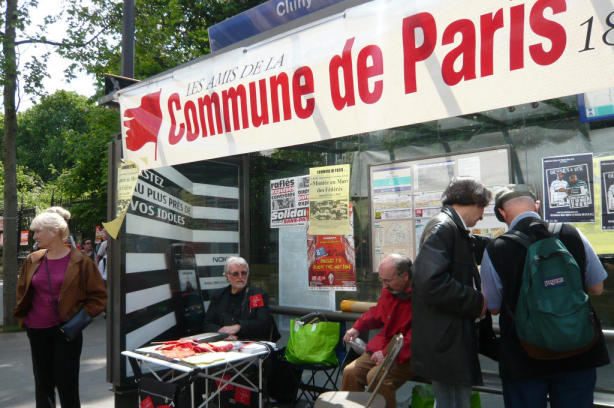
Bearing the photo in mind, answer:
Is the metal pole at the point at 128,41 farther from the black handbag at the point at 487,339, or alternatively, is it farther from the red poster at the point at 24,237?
the red poster at the point at 24,237

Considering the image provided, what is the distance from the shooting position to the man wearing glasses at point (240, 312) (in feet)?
14.7

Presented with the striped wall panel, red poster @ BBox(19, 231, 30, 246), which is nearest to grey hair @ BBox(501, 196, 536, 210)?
the striped wall panel

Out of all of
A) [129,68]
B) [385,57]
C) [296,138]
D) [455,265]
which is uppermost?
[129,68]

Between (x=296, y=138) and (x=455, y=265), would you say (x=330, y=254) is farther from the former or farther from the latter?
(x=455, y=265)

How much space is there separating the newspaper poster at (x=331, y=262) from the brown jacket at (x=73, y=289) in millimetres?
1793

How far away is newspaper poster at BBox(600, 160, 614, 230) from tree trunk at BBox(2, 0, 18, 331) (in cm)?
954

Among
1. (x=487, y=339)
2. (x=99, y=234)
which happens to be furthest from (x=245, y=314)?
(x=99, y=234)

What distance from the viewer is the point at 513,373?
2.69m

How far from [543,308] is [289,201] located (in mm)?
2967

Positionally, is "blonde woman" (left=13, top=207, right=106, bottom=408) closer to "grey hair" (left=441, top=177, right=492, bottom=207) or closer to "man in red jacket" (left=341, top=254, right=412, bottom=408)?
"man in red jacket" (left=341, top=254, right=412, bottom=408)

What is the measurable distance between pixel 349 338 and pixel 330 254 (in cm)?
105

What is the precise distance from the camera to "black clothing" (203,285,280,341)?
4480mm

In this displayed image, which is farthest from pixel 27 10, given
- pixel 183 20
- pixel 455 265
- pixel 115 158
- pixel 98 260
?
pixel 455 265

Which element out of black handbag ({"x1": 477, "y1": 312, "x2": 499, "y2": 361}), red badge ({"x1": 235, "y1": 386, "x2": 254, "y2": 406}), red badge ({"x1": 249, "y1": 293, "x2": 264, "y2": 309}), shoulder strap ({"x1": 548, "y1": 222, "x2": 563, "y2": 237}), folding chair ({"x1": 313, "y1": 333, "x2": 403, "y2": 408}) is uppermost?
shoulder strap ({"x1": 548, "y1": 222, "x2": 563, "y2": 237})
